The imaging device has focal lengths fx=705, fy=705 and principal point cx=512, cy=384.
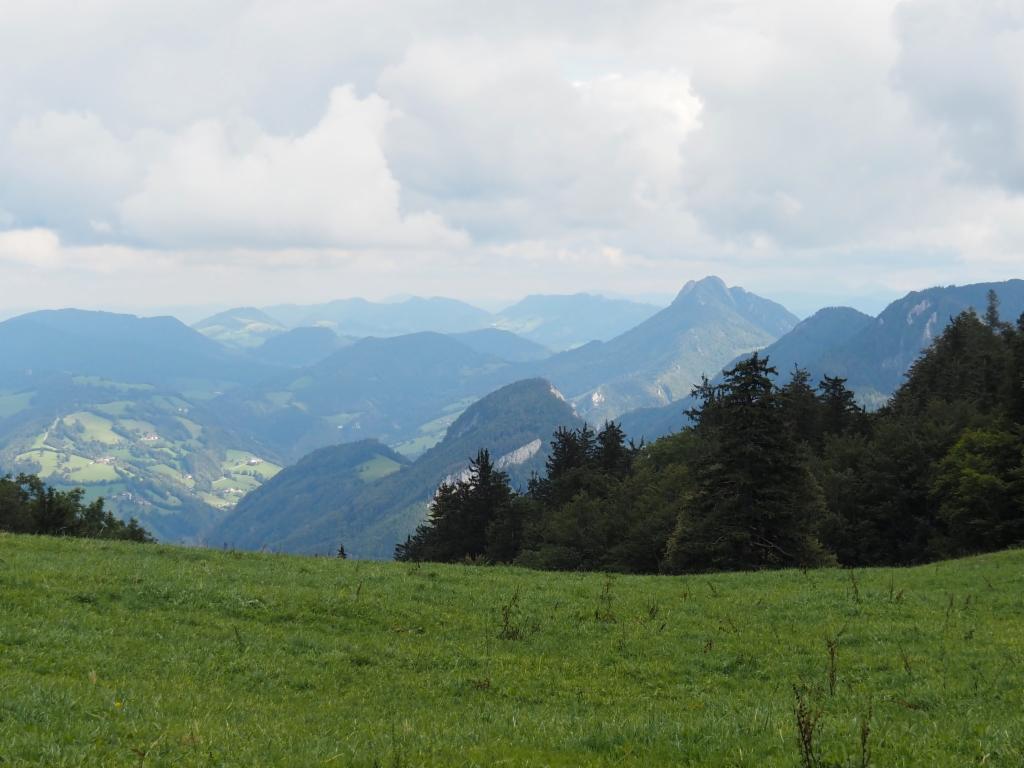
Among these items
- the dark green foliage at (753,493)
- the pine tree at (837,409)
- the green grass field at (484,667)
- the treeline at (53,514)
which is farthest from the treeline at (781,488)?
the treeline at (53,514)

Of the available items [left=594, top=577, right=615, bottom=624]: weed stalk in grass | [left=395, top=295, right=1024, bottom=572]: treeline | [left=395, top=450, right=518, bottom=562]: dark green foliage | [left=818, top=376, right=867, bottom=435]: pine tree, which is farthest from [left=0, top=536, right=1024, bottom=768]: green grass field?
[left=818, top=376, right=867, bottom=435]: pine tree

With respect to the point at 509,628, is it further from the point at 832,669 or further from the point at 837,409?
the point at 837,409

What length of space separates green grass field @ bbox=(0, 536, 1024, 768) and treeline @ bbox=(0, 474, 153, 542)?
3998 centimetres

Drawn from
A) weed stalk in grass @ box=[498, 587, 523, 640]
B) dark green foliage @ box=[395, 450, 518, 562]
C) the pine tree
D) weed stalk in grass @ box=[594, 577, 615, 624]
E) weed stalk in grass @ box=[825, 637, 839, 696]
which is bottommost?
dark green foliage @ box=[395, 450, 518, 562]

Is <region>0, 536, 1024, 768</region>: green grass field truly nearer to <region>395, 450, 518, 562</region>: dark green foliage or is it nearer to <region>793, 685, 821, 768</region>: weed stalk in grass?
<region>793, 685, 821, 768</region>: weed stalk in grass

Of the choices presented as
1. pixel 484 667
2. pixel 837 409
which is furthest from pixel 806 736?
pixel 837 409

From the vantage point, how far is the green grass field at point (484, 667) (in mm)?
9570

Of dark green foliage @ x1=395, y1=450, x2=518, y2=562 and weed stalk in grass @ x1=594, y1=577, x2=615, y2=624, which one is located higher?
weed stalk in grass @ x1=594, y1=577, x2=615, y2=624

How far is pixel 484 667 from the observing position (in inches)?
629

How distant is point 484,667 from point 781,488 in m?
31.9

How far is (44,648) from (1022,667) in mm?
20077

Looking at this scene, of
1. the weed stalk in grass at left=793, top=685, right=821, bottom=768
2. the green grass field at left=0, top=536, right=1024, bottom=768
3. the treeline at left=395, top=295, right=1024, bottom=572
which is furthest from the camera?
the treeline at left=395, top=295, right=1024, bottom=572

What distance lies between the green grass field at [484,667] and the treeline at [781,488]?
53.1 ft

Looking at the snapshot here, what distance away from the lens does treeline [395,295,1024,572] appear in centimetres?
4328
